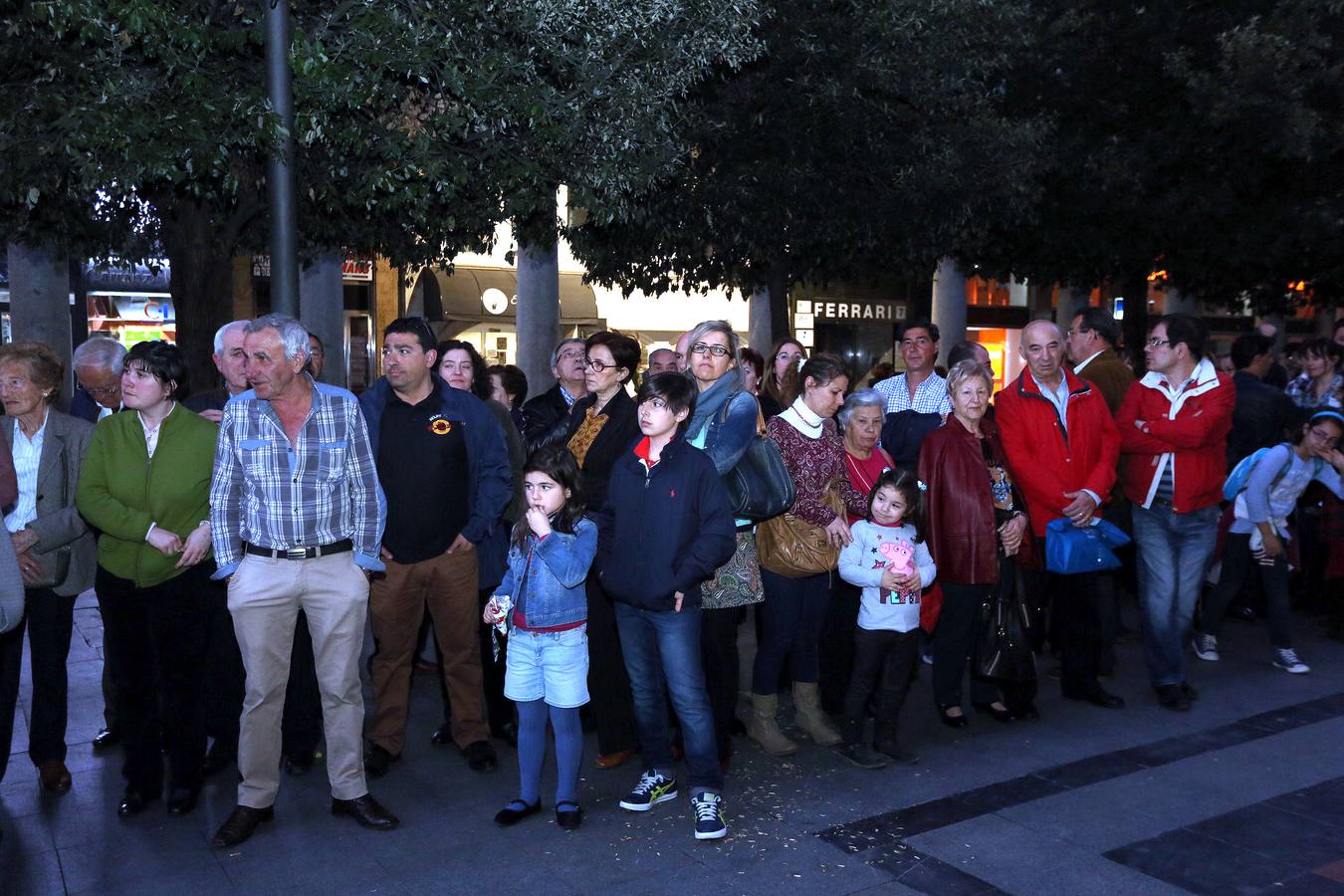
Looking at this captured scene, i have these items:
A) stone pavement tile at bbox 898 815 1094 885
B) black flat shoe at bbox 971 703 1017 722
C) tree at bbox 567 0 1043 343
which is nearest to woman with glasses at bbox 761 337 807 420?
tree at bbox 567 0 1043 343

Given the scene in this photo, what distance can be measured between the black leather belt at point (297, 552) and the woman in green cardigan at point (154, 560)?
34cm

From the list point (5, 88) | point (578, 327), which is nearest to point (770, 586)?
point (5, 88)

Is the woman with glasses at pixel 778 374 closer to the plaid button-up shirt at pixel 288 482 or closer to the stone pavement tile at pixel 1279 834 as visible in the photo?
the plaid button-up shirt at pixel 288 482

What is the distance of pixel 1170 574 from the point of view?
678cm

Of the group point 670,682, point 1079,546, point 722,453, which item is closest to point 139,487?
point 670,682

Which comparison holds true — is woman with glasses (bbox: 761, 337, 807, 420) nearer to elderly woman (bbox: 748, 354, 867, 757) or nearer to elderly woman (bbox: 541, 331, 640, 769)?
elderly woman (bbox: 748, 354, 867, 757)

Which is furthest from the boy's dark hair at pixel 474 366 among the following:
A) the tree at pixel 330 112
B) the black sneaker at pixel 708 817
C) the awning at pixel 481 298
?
the awning at pixel 481 298

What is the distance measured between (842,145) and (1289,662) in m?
5.69

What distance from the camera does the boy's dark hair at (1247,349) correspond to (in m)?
9.20

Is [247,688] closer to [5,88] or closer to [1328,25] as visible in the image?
[5,88]

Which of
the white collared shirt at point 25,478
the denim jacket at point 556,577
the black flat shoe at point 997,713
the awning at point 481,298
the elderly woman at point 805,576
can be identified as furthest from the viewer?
the awning at point 481,298

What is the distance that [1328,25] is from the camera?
1439cm

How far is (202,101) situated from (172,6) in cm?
68

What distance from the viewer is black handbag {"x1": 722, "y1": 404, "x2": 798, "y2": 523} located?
546 cm
